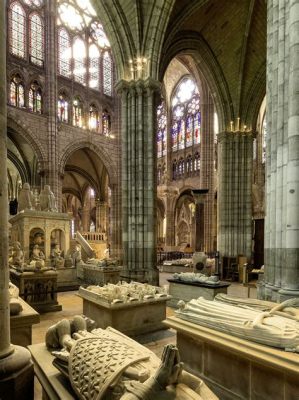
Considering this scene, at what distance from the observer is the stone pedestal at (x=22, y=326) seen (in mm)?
3502

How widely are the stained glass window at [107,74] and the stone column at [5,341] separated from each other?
20.5 meters

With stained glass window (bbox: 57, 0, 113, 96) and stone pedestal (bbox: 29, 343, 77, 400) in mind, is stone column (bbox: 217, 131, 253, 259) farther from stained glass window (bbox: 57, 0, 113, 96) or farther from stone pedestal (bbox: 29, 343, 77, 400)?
stone pedestal (bbox: 29, 343, 77, 400)

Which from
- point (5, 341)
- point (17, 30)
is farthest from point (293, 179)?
point (17, 30)

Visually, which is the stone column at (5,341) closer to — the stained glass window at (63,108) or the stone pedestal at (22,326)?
the stone pedestal at (22,326)

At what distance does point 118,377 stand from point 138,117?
32.1 feet

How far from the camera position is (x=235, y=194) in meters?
14.0

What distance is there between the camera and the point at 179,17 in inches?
473

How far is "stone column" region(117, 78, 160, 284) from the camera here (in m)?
10.4

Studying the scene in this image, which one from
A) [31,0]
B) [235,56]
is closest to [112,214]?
[235,56]

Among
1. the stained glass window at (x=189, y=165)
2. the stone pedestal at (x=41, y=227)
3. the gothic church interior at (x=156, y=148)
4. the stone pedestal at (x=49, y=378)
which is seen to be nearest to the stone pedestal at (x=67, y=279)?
the gothic church interior at (x=156, y=148)

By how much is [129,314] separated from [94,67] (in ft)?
66.3

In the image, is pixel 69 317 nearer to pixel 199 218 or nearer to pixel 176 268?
pixel 199 218

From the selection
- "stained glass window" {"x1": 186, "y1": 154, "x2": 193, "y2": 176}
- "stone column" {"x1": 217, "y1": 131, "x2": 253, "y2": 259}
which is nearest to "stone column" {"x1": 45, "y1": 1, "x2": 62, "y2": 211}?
"stone column" {"x1": 217, "y1": 131, "x2": 253, "y2": 259}

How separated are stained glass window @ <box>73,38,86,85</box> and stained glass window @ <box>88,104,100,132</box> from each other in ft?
5.83
